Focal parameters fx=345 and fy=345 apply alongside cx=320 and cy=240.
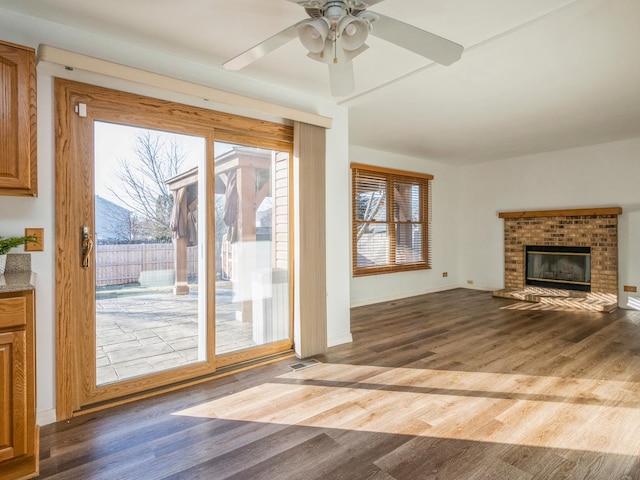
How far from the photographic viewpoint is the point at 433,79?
10.3 feet

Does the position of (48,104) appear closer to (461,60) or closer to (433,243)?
(461,60)

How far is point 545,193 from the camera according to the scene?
20.1 feet

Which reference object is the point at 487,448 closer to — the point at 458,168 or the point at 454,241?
the point at 454,241

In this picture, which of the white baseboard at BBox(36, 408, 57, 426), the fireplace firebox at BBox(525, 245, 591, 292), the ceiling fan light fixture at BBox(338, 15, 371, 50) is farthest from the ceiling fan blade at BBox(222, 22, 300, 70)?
the fireplace firebox at BBox(525, 245, 591, 292)

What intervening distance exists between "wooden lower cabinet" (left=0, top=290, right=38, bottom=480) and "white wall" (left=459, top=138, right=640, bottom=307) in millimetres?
7059

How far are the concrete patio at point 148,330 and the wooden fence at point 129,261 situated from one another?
94mm

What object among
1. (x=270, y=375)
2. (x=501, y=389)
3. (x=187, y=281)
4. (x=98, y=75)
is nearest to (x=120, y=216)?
(x=187, y=281)

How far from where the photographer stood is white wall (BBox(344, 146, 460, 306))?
579 cm

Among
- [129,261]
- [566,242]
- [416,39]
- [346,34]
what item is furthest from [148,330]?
[566,242]

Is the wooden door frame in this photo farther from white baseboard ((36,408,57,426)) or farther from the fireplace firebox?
the fireplace firebox

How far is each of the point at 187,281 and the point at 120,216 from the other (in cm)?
72

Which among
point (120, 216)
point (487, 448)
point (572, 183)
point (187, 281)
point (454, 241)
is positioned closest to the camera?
point (487, 448)

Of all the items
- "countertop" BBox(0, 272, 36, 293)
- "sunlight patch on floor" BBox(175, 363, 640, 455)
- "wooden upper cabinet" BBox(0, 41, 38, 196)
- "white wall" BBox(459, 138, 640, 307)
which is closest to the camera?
"countertop" BBox(0, 272, 36, 293)

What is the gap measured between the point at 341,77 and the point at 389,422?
87.9 inches
